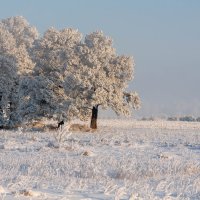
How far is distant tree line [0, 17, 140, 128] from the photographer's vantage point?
176ft

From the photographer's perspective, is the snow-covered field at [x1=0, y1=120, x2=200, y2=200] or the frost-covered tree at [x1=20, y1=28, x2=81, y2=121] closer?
the snow-covered field at [x1=0, y1=120, x2=200, y2=200]

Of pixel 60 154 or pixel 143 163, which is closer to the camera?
pixel 143 163

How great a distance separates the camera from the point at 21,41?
7031 centimetres

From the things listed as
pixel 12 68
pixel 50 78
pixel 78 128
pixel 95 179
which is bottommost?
pixel 95 179

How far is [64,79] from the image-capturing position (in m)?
53.8

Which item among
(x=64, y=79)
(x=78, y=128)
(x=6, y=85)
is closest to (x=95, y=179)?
(x=64, y=79)

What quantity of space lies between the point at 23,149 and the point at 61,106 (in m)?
25.8

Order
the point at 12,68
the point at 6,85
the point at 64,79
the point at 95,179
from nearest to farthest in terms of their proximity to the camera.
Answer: the point at 95,179
the point at 64,79
the point at 12,68
the point at 6,85

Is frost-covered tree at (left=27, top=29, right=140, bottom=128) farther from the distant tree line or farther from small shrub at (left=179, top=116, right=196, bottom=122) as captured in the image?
small shrub at (left=179, top=116, right=196, bottom=122)

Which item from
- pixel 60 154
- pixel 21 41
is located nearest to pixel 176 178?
pixel 60 154

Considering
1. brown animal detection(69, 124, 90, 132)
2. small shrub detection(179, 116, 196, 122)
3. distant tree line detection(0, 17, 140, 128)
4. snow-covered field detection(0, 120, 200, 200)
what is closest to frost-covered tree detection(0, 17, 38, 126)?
distant tree line detection(0, 17, 140, 128)

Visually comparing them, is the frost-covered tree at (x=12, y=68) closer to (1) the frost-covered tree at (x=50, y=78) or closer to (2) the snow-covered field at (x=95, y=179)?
(1) the frost-covered tree at (x=50, y=78)

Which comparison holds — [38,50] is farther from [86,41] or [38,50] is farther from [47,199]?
[47,199]

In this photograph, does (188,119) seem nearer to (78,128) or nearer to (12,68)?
(78,128)
